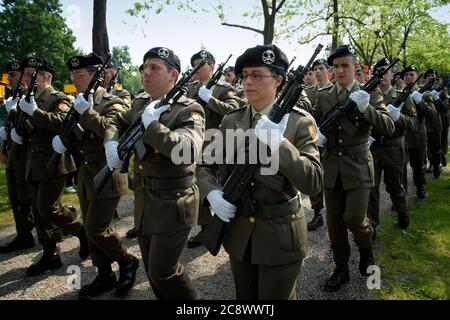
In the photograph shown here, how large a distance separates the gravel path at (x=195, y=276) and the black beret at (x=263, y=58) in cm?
262

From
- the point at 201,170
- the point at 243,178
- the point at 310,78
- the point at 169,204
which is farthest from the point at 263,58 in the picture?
the point at 310,78

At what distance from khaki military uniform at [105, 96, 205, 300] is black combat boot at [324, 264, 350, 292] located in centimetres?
167

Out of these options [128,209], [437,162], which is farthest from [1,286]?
[437,162]

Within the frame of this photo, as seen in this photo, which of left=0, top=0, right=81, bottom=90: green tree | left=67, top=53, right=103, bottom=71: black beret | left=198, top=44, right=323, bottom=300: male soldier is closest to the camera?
left=198, top=44, right=323, bottom=300: male soldier

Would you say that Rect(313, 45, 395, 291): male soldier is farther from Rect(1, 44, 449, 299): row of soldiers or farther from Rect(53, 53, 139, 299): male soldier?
Rect(53, 53, 139, 299): male soldier

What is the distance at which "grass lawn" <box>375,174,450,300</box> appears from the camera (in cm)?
416

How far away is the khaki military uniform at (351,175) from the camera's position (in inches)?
165

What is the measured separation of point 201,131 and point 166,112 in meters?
0.38

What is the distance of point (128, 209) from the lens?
7.55 m

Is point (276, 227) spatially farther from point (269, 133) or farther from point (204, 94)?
point (204, 94)

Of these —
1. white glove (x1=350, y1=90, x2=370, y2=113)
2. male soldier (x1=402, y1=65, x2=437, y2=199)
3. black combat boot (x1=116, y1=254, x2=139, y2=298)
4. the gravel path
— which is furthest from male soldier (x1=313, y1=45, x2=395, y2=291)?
male soldier (x1=402, y1=65, x2=437, y2=199)

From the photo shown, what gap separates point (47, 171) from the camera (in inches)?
191
